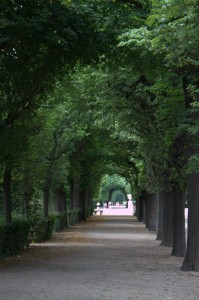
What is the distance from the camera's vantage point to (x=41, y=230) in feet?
78.4

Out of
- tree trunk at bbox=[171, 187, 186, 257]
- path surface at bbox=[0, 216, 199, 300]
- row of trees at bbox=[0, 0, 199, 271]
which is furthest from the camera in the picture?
tree trunk at bbox=[171, 187, 186, 257]

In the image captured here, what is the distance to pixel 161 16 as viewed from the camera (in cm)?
982

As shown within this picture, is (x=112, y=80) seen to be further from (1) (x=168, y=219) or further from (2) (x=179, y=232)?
(1) (x=168, y=219)

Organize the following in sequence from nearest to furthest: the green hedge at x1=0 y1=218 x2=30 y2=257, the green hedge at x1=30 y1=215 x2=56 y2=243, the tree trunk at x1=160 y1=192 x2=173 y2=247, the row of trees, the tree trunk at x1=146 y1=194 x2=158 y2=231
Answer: the row of trees < the green hedge at x1=0 y1=218 x2=30 y2=257 < the tree trunk at x1=160 y1=192 x2=173 y2=247 < the green hedge at x1=30 y1=215 x2=56 y2=243 < the tree trunk at x1=146 y1=194 x2=158 y2=231

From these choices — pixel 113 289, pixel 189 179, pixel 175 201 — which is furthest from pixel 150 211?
pixel 113 289

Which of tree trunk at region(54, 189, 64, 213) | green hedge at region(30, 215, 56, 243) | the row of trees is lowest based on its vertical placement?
green hedge at region(30, 215, 56, 243)

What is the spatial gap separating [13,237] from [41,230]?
7.09 metres

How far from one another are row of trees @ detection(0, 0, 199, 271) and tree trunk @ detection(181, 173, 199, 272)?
0.03 meters

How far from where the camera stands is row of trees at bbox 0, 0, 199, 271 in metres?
10.4

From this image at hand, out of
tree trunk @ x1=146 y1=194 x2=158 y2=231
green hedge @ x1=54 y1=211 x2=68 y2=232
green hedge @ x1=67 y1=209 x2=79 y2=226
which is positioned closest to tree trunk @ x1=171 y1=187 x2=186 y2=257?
green hedge @ x1=54 y1=211 x2=68 y2=232

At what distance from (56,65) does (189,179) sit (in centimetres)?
469

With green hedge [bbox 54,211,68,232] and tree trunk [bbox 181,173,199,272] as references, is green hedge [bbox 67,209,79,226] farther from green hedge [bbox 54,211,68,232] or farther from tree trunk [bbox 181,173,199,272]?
tree trunk [bbox 181,173,199,272]

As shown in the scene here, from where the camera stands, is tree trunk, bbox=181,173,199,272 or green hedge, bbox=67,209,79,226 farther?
green hedge, bbox=67,209,79,226

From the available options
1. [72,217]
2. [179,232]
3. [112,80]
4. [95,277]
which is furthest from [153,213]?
[95,277]
